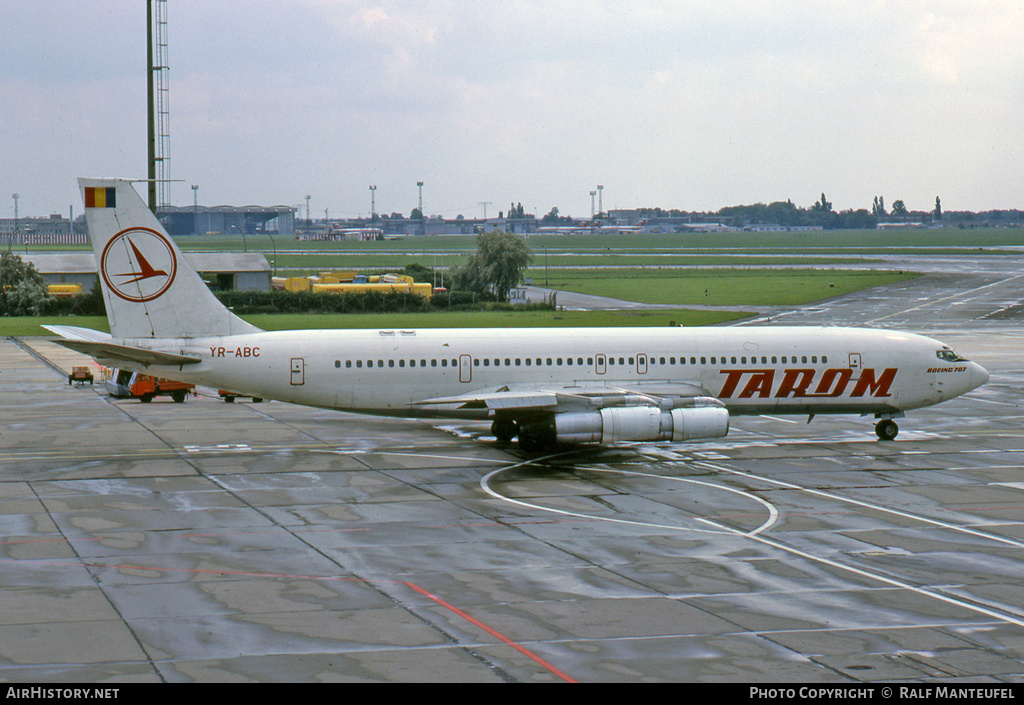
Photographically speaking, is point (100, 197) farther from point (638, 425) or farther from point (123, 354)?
point (638, 425)

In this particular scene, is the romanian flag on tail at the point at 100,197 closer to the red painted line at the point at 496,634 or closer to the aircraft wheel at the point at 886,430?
the red painted line at the point at 496,634

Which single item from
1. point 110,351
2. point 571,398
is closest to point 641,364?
point 571,398

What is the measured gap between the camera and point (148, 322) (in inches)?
1683

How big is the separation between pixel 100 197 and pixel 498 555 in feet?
77.5

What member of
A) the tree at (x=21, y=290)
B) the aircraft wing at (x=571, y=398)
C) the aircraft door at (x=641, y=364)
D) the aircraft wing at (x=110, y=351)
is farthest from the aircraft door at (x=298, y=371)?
the tree at (x=21, y=290)

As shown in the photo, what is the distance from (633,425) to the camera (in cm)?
3981

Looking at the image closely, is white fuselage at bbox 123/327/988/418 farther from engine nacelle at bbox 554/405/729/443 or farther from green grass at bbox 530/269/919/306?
green grass at bbox 530/269/919/306

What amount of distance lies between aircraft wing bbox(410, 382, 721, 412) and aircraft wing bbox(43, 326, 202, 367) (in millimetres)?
9632

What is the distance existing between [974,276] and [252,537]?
161038 millimetres

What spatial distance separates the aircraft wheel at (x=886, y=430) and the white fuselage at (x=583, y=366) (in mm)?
621

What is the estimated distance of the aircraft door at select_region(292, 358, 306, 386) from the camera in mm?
43250

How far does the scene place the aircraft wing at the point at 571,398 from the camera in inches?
1618
